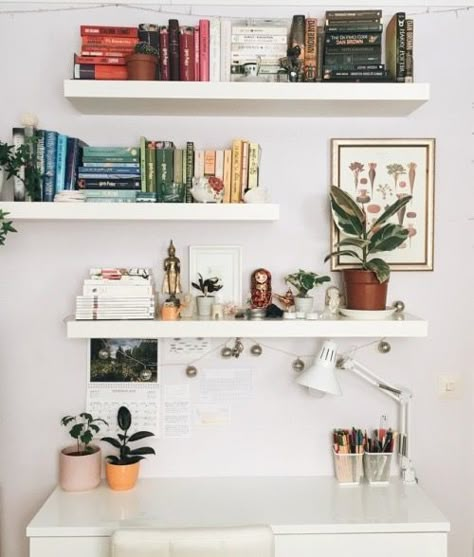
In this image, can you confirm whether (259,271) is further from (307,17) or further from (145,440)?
(307,17)

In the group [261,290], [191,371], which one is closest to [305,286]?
[261,290]

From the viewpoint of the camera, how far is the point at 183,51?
82.6 inches

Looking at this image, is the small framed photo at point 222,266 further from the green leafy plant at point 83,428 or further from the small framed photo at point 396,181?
the green leafy plant at point 83,428

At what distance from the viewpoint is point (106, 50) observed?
6.84 ft

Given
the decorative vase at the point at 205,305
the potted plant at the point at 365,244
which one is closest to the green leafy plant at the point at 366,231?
the potted plant at the point at 365,244

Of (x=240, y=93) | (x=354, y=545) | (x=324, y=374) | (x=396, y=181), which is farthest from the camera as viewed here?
(x=396, y=181)

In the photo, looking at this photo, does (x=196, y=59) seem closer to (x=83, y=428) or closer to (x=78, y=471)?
(x=83, y=428)

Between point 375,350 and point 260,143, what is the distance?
0.83 m

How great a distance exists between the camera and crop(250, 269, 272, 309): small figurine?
7.23 feet

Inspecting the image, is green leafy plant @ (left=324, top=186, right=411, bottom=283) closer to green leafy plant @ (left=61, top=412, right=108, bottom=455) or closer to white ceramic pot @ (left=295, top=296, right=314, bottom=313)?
white ceramic pot @ (left=295, top=296, right=314, bottom=313)

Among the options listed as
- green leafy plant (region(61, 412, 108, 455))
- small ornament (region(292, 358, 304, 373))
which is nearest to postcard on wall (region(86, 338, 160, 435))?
green leafy plant (region(61, 412, 108, 455))

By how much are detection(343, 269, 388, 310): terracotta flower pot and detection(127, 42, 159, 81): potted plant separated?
0.91m

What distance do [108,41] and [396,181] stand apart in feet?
3.50

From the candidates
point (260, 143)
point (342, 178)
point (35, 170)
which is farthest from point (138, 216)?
point (342, 178)
